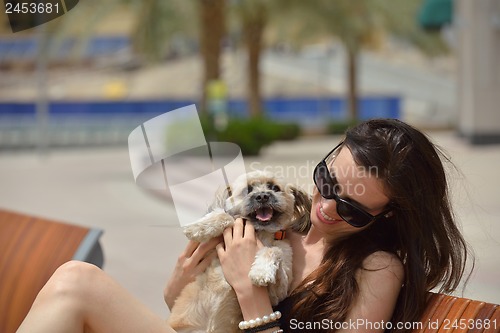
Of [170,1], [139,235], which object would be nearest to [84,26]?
[170,1]

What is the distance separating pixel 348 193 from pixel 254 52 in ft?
72.0

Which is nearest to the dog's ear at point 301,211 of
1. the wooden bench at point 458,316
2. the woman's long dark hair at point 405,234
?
the woman's long dark hair at point 405,234

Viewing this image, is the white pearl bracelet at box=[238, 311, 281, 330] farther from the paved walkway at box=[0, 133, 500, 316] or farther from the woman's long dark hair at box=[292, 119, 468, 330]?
the paved walkway at box=[0, 133, 500, 316]

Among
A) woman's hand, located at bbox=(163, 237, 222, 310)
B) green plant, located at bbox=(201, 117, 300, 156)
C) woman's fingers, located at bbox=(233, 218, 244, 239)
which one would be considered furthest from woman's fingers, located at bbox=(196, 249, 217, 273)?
green plant, located at bbox=(201, 117, 300, 156)

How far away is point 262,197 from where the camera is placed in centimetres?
295

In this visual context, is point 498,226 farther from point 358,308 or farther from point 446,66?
point 446,66

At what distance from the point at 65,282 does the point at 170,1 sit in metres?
18.3

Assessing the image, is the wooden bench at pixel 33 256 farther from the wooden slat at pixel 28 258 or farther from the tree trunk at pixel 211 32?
the tree trunk at pixel 211 32

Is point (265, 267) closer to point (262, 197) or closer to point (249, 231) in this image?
point (249, 231)

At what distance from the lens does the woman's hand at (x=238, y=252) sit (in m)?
2.75

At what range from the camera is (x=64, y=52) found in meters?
56.8

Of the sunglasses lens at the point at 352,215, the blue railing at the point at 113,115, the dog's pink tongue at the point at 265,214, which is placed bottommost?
the blue railing at the point at 113,115

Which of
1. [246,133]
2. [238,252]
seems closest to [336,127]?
[246,133]

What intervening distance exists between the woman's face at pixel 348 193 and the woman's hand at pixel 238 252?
27cm
